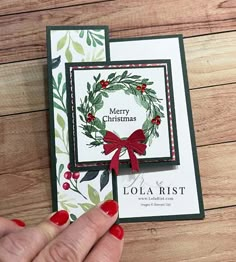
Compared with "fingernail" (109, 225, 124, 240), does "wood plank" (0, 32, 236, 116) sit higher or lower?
higher

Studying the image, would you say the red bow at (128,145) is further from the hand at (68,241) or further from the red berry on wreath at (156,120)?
the hand at (68,241)

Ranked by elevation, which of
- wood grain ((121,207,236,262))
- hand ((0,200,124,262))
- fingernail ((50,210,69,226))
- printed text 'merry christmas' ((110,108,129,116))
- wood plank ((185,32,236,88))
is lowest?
wood grain ((121,207,236,262))

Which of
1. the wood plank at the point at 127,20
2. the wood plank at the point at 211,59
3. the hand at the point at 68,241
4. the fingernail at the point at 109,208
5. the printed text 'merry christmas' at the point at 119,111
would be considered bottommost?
the hand at the point at 68,241

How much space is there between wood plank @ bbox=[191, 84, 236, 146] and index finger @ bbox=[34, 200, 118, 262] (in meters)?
0.28

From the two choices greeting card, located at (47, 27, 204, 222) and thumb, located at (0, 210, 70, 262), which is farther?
greeting card, located at (47, 27, 204, 222)

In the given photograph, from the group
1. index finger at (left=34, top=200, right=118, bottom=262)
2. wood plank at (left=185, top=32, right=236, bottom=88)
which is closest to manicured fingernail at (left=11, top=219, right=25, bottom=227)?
index finger at (left=34, top=200, right=118, bottom=262)

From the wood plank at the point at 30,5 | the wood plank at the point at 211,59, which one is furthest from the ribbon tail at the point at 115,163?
the wood plank at the point at 30,5

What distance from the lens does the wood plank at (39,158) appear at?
2.55ft

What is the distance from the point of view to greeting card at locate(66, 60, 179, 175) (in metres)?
0.78

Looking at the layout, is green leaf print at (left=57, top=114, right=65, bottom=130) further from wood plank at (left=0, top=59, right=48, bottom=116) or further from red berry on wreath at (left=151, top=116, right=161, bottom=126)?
red berry on wreath at (left=151, top=116, right=161, bottom=126)

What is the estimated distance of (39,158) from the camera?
0.79 metres

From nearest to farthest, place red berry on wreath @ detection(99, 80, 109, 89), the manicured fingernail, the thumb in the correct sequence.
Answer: the thumb
the manicured fingernail
red berry on wreath @ detection(99, 80, 109, 89)

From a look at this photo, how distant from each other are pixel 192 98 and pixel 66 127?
0.26m

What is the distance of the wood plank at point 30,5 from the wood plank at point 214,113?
0.32 meters
